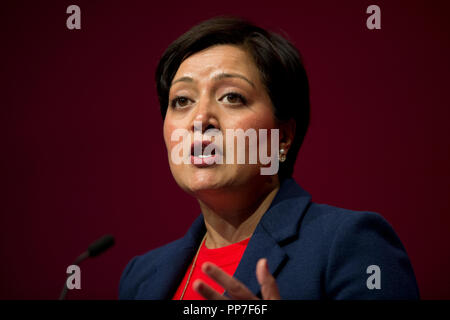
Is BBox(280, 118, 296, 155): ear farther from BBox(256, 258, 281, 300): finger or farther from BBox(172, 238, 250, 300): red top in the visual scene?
BBox(256, 258, 281, 300): finger

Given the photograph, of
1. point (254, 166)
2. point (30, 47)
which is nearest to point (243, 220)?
point (254, 166)

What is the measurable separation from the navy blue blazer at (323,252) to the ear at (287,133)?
141mm

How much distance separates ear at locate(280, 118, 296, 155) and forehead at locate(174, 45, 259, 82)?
0.19 m

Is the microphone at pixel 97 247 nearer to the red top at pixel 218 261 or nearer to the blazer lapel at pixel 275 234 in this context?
the red top at pixel 218 261

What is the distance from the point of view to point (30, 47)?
8.71 ft

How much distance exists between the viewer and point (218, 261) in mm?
1550

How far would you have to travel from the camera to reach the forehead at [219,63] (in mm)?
1497

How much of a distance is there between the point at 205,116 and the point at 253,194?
11.9 inches

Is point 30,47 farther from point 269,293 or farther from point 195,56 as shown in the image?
point 269,293

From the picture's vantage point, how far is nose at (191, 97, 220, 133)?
1410 millimetres

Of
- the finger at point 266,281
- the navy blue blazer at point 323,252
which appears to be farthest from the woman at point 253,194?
the finger at point 266,281

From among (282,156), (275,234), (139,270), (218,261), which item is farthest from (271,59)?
(139,270)

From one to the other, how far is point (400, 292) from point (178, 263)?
30.6 inches
